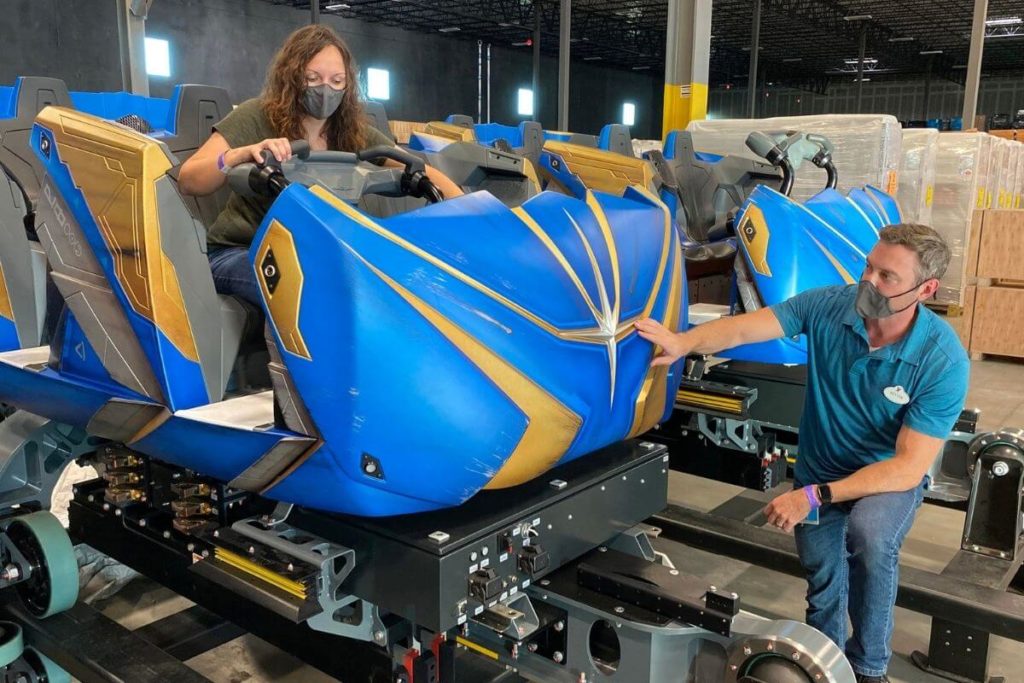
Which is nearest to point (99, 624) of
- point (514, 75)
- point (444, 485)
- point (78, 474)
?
point (444, 485)

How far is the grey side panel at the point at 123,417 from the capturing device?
1.91 meters

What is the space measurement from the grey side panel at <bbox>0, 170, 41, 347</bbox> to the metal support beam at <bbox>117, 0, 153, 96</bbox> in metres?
6.72

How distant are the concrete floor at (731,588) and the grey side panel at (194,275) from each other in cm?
104

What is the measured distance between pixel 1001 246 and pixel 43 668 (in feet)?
22.5

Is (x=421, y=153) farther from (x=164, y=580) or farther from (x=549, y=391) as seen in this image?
(x=164, y=580)

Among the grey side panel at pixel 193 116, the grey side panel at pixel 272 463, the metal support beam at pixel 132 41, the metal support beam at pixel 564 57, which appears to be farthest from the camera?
the metal support beam at pixel 564 57

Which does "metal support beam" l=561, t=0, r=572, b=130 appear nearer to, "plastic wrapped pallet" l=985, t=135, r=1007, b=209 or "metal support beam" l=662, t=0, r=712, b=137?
"metal support beam" l=662, t=0, r=712, b=137

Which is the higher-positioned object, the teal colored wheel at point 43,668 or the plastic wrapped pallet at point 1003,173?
the plastic wrapped pallet at point 1003,173

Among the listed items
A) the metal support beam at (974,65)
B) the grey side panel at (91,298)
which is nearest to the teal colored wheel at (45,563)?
the grey side panel at (91,298)

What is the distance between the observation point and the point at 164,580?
7.54 ft

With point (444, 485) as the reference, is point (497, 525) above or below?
below

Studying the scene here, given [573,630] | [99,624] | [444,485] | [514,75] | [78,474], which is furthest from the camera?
[514,75]

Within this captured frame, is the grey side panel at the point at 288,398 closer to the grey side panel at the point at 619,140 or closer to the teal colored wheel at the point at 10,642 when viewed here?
the teal colored wheel at the point at 10,642

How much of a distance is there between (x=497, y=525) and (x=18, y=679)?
154cm
